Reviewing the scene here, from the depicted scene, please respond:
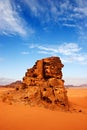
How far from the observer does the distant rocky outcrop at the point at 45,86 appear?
14.6 m

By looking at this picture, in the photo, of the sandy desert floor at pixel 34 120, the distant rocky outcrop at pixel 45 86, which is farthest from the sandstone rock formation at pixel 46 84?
the sandy desert floor at pixel 34 120

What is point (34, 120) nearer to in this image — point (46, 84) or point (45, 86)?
point (45, 86)

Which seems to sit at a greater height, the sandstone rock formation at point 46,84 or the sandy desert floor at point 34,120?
the sandstone rock formation at point 46,84

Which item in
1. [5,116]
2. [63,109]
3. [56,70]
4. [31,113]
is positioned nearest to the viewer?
[5,116]

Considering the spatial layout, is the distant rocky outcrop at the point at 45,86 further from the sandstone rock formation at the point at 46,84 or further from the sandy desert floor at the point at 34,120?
the sandy desert floor at the point at 34,120

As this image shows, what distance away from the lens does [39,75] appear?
1598cm

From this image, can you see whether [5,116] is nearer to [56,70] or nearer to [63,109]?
[63,109]

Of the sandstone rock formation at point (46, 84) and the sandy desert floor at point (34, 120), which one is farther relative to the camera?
the sandstone rock formation at point (46, 84)

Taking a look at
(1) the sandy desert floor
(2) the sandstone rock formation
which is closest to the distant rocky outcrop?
(2) the sandstone rock formation

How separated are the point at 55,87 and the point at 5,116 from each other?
5551 mm

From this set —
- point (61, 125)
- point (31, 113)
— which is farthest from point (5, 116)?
point (61, 125)

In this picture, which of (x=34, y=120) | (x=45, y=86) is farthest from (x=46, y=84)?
(x=34, y=120)

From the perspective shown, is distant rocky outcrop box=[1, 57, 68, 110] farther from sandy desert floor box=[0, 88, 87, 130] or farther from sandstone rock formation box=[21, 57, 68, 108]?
sandy desert floor box=[0, 88, 87, 130]

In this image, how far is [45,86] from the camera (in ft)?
50.5
